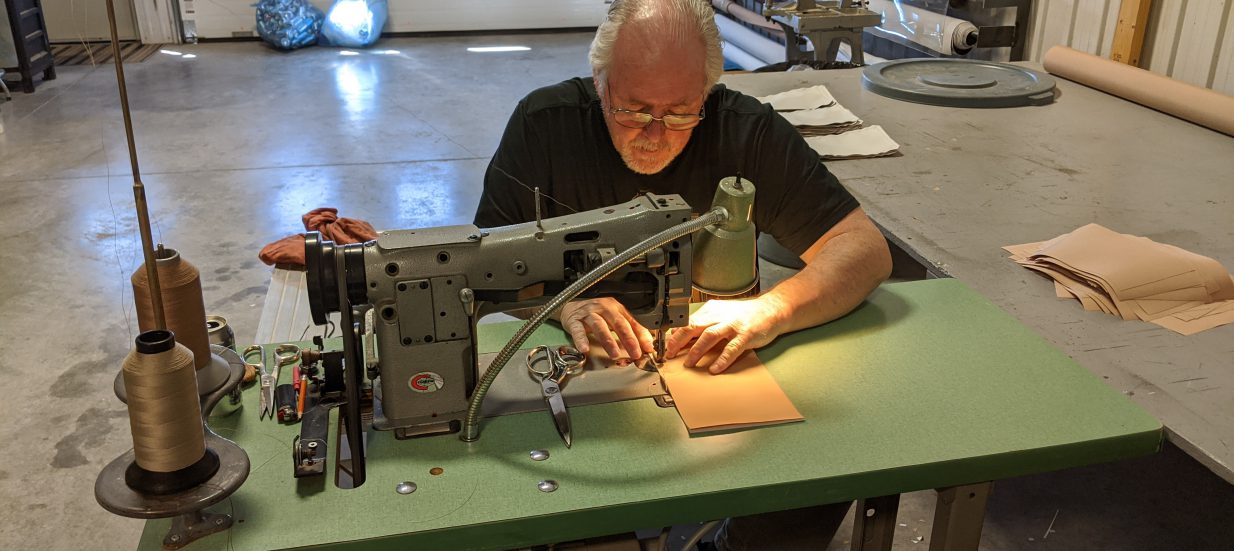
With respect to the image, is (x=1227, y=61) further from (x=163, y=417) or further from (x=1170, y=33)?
(x=163, y=417)

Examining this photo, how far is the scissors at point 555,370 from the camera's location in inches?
53.7

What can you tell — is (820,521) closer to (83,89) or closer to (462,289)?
(462,289)

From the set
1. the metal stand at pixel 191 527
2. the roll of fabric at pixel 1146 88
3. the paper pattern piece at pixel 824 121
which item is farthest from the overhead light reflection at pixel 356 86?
the metal stand at pixel 191 527

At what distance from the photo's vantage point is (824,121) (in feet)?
9.32

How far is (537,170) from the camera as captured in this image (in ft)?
6.45

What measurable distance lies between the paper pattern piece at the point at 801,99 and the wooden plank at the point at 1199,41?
1.21 m

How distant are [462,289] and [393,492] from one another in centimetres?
28

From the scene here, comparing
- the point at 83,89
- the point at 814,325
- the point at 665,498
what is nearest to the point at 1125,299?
the point at 814,325

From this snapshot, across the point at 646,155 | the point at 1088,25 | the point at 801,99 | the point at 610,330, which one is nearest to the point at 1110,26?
the point at 1088,25

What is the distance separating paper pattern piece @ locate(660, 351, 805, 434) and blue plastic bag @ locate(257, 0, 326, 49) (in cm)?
672

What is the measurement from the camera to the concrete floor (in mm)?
2426

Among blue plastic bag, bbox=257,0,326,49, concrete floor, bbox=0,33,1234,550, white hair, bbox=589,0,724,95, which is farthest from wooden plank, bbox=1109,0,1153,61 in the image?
blue plastic bag, bbox=257,0,326,49

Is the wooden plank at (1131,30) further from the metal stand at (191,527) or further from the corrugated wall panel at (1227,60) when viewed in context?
the metal stand at (191,527)

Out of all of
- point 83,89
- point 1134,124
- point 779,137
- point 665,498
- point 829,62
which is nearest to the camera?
point 665,498
